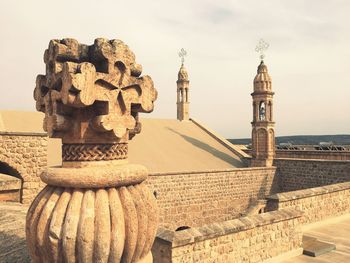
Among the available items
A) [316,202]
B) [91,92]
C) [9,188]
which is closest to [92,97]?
[91,92]

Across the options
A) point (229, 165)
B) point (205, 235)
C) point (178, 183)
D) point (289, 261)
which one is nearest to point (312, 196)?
point (289, 261)

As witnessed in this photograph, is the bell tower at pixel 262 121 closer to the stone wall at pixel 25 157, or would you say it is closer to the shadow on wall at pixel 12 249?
the stone wall at pixel 25 157

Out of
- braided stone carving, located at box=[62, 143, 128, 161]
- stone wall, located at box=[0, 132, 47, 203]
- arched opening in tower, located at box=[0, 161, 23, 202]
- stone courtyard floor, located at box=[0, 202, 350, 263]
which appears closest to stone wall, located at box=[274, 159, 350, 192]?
stone courtyard floor, located at box=[0, 202, 350, 263]

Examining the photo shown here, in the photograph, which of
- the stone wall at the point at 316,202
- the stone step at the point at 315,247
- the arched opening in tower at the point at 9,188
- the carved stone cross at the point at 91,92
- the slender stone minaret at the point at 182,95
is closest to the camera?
the carved stone cross at the point at 91,92

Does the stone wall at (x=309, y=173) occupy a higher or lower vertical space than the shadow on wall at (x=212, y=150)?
lower

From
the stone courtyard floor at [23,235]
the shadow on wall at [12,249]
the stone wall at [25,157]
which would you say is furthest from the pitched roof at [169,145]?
the shadow on wall at [12,249]

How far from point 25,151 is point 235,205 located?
41.7 feet

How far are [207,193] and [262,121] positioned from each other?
25.6 ft

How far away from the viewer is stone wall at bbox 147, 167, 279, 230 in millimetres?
15977

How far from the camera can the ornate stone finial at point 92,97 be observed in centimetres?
253

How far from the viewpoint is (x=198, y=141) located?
2514cm

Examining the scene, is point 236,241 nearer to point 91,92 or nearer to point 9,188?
point 91,92

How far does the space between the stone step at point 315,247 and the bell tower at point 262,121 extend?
14.2m

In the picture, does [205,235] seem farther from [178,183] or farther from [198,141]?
[198,141]
